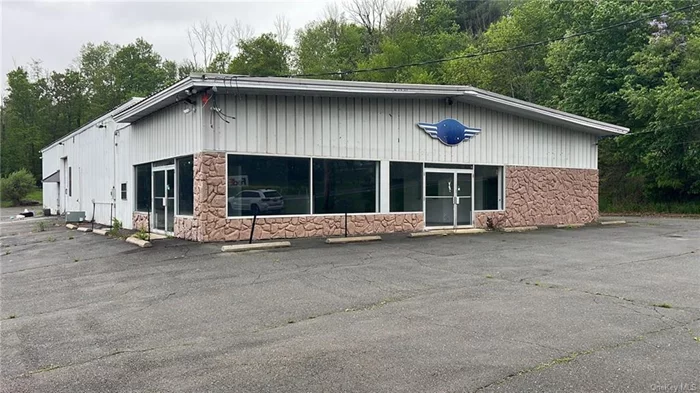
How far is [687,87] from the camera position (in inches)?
1057

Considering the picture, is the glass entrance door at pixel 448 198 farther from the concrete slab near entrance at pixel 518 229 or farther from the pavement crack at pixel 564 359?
the pavement crack at pixel 564 359

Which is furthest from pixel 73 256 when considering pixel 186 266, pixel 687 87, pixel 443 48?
pixel 443 48

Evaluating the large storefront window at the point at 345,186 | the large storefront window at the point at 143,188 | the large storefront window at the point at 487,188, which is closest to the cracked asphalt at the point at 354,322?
the large storefront window at the point at 345,186

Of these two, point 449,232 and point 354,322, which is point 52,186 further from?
point 354,322

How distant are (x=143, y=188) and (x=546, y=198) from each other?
14.3 m

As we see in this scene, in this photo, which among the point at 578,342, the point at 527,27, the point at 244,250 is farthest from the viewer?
the point at 527,27

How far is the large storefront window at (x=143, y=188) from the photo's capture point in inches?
650

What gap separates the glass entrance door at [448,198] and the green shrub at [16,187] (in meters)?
40.8

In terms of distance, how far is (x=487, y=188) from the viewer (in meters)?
17.3

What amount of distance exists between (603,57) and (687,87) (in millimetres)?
5216

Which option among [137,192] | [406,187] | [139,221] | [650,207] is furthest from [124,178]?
[650,207]

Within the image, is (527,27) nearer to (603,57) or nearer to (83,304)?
(603,57)

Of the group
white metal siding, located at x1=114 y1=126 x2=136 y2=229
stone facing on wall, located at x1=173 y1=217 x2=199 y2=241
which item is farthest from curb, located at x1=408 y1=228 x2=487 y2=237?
white metal siding, located at x1=114 y1=126 x2=136 y2=229

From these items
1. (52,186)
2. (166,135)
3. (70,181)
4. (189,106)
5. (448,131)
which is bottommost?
(52,186)
